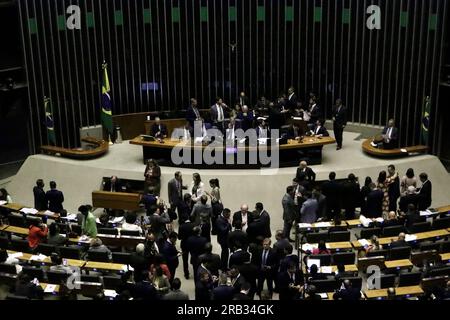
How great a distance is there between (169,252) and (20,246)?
3269 millimetres

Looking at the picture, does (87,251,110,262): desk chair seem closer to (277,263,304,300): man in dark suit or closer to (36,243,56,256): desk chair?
(36,243,56,256): desk chair

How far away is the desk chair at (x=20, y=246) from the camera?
1331 cm

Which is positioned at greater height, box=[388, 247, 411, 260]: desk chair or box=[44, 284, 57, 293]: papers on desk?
box=[388, 247, 411, 260]: desk chair

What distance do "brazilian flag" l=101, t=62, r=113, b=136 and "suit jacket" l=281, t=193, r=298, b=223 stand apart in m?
7.06

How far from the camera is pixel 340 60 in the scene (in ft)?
66.4

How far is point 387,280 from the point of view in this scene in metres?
11.7

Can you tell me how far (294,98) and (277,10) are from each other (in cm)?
281

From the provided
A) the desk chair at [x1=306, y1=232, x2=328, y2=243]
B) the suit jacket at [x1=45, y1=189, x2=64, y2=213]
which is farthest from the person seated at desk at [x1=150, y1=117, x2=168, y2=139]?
the desk chair at [x1=306, y1=232, x2=328, y2=243]

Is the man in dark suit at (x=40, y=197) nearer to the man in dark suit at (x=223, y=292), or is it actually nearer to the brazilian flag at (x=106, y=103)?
the brazilian flag at (x=106, y=103)

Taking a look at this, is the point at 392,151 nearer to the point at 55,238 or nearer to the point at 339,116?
the point at 339,116

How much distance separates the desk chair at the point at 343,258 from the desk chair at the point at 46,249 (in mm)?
5225

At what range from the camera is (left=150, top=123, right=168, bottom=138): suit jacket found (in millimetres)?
17953

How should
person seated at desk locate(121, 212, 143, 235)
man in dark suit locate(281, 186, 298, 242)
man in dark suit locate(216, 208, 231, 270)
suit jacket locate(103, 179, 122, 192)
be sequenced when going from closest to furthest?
1. man in dark suit locate(216, 208, 231, 270)
2. person seated at desk locate(121, 212, 143, 235)
3. man in dark suit locate(281, 186, 298, 242)
4. suit jacket locate(103, 179, 122, 192)
